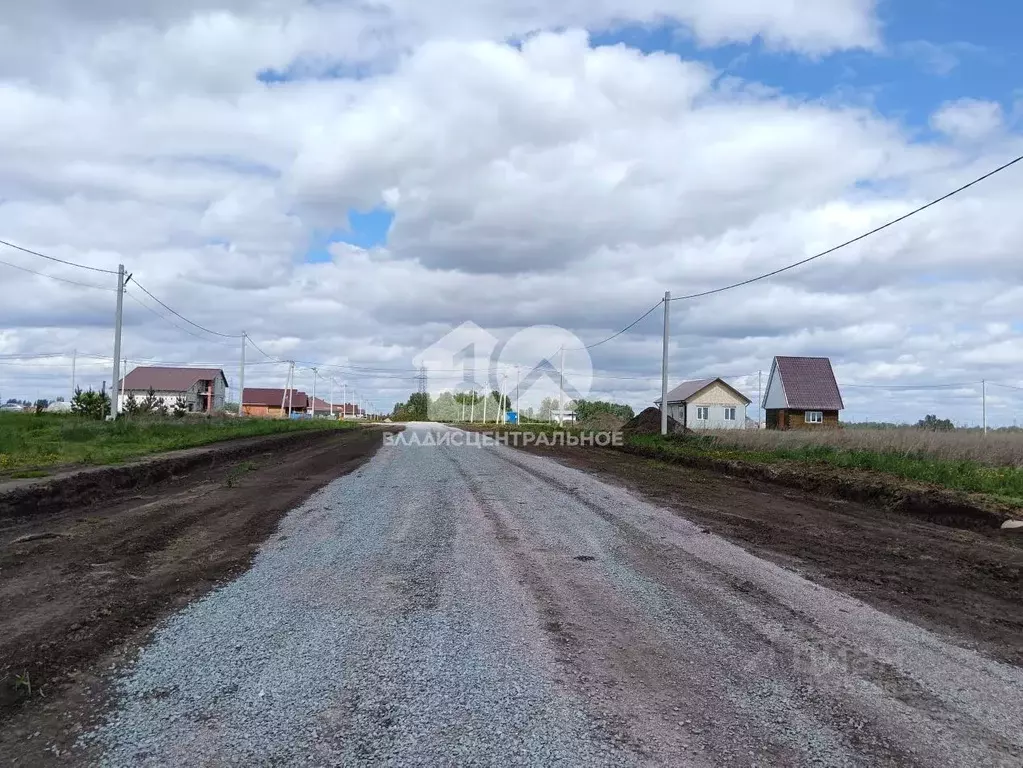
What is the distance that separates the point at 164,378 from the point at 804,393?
221 ft

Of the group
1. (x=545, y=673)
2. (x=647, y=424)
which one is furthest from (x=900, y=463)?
(x=647, y=424)

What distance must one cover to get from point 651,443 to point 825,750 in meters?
25.6

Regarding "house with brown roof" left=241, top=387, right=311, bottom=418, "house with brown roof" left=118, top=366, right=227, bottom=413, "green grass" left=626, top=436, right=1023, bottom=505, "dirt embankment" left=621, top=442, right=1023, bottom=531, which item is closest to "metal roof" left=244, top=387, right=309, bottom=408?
"house with brown roof" left=241, top=387, right=311, bottom=418

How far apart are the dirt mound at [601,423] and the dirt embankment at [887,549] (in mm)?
32047

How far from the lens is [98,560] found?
23.1 ft

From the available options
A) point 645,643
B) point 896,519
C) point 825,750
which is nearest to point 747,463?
point 896,519

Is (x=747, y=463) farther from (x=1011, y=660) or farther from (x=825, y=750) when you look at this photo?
(x=825, y=750)

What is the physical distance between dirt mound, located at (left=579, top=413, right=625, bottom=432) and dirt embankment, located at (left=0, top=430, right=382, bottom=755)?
32.8 m

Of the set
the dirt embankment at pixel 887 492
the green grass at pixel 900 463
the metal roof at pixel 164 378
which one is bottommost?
the dirt embankment at pixel 887 492

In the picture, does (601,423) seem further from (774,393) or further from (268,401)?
(268,401)

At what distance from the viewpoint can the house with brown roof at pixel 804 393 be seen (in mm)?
48594

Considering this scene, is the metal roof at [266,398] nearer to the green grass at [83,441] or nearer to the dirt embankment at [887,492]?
the green grass at [83,441]

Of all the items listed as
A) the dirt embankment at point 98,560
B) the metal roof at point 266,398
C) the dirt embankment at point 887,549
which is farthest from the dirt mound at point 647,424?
the metal roof at point 266,398

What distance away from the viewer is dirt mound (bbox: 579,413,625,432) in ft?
154
